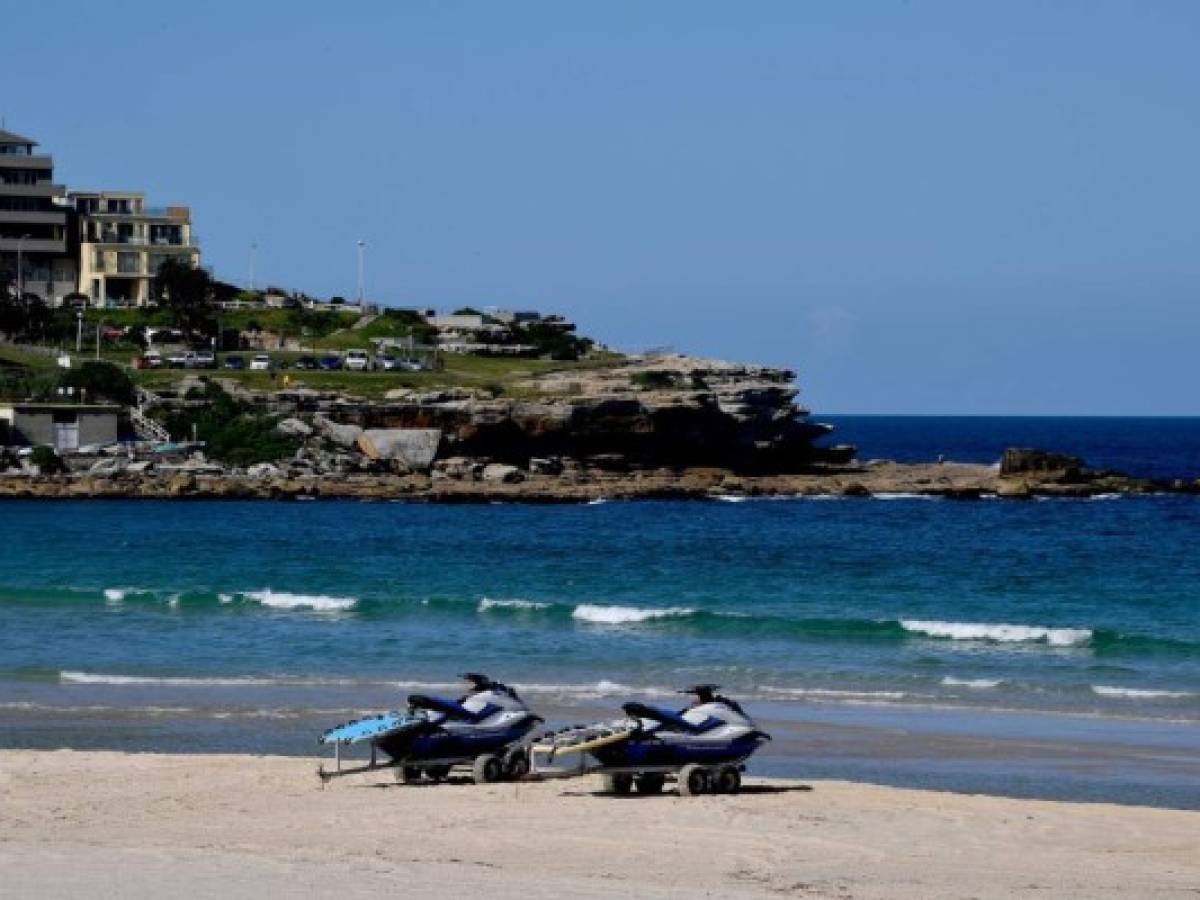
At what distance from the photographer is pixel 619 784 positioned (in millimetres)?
21844

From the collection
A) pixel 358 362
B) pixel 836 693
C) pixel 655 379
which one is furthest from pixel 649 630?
pixel 358 362

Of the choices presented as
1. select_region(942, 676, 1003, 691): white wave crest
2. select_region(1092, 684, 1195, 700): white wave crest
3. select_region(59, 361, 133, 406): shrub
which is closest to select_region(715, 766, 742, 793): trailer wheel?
select_region(942, 676, 1003, 691): white wave crest

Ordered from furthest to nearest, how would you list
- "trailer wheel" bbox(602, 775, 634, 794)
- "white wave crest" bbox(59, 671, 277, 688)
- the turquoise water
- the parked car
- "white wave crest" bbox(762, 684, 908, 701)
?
the parked car, the turquoise water, "white wave crest" bbox(59, 671, 277, 688), "white wave crest" bbox(762, 684, 908, 701), "trailer wheel" bbox(602, 775, 634, 794)

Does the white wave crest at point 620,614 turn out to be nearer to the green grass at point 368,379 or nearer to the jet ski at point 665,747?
the jet ski at point 665,747

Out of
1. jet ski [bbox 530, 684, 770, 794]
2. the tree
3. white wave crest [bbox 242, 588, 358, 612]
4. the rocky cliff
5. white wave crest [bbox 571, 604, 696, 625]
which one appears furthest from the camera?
the tree

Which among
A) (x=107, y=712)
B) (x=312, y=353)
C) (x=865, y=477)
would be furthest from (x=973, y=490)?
(x=107, y=712)

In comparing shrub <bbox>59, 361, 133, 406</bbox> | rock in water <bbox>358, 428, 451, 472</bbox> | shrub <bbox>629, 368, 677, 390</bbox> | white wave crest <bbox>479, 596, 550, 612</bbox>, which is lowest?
white wave crest <bbox>479, 596, 550, 612</bbox>

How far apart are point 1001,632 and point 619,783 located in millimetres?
21302

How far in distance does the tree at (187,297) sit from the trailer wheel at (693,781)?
9505cm

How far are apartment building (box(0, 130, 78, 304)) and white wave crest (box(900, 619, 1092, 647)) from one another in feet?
292

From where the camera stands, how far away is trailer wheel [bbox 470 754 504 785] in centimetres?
2255

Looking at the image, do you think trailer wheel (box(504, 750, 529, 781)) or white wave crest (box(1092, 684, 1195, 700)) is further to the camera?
white wave crest (box(1092, 684, 1195, 700))

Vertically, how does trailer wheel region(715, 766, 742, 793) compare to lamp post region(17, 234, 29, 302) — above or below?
below

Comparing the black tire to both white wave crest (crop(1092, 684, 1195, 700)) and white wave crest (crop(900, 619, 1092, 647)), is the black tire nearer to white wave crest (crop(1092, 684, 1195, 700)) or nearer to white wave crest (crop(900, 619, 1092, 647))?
white wave crest (crop(1092, 684, 1195, 700))
